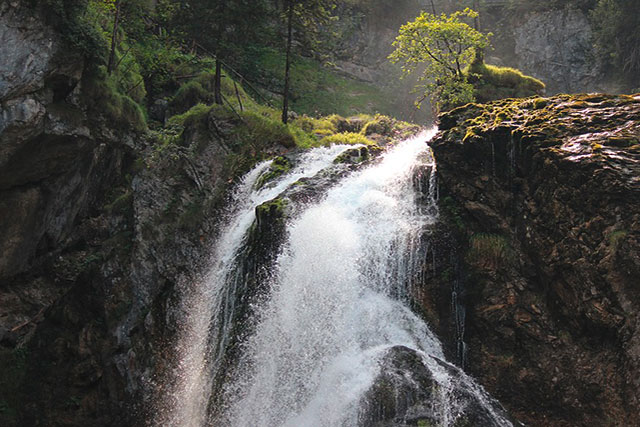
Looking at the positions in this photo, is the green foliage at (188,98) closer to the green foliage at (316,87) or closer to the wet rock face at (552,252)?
the green foliage at (316,87)

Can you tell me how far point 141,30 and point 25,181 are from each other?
1351 cm

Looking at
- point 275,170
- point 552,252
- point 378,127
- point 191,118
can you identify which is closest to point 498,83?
point 378,127

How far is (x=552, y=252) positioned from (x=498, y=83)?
11.6m

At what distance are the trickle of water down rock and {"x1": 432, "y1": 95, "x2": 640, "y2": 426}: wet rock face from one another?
44.5 inches

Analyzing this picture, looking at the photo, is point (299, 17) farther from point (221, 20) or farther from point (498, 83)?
point (498, 83)

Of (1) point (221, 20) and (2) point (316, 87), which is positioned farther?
(2) point (316, 87)

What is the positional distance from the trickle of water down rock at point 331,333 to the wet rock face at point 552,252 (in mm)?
1129

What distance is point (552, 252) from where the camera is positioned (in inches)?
331

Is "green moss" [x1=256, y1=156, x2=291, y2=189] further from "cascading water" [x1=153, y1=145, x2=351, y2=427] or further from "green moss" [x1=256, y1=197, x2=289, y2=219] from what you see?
"green moss" [x1=256, y1=197, x2=289, y2=219]

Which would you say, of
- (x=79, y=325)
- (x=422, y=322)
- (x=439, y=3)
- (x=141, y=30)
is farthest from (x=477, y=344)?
(x=439, y=3)

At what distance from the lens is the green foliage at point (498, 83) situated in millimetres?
17453

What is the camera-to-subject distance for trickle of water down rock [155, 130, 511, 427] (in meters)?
7.66

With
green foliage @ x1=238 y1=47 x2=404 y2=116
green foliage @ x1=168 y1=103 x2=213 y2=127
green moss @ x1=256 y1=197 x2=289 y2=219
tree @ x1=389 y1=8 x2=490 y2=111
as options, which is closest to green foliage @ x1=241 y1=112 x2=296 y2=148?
green foliage @ x1=168 y1=103 x2=213 y2=127

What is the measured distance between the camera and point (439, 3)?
36.8 meters
